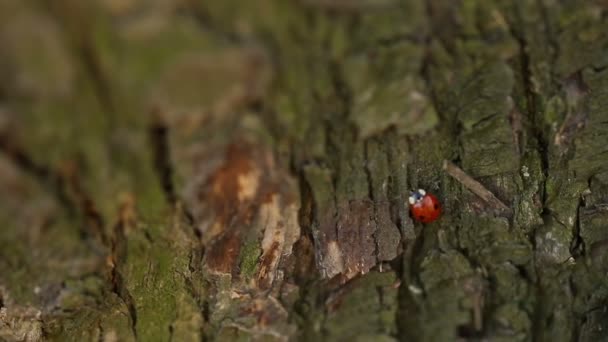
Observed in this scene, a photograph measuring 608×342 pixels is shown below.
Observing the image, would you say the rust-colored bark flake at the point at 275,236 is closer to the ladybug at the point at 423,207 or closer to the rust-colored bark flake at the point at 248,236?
the rust-colored bark flake at the point at 248,236

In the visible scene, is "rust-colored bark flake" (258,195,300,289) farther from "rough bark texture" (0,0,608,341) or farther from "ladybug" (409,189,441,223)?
"ladybug" (409,189,441,223)

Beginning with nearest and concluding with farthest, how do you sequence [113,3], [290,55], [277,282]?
1. [113,3]
2. [290,55]
3. [277,282]

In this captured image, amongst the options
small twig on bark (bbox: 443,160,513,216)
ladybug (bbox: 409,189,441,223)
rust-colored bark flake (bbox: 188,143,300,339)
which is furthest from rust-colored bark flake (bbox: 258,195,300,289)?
small twig on bark (bbox: 443,160,513,216)

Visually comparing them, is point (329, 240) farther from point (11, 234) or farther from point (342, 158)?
point (11, 234)

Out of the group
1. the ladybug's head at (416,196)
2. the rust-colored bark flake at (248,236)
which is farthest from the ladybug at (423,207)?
the rust-colored bark flake at (248,236)

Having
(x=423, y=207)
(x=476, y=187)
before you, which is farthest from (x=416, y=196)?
(x=476, y=187)

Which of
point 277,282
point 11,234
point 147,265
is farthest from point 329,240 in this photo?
point 11,234

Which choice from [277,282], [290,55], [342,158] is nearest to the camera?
[290,55]
